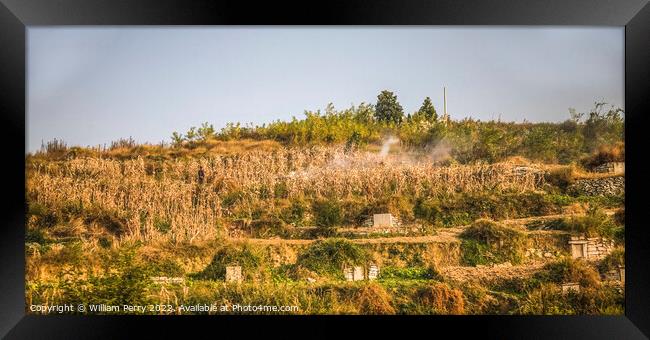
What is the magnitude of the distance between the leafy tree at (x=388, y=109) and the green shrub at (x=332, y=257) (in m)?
1.37

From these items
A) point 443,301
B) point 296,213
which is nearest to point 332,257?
point 296,213

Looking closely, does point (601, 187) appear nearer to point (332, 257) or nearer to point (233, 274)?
point (332, 257)

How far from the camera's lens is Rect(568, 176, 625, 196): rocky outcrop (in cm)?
623

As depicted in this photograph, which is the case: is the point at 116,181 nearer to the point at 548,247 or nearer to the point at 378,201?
the point at 378,201

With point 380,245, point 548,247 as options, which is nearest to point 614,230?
point 548,247

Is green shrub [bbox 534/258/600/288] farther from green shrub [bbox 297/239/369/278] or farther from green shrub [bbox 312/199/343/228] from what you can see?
green shrub [bbox 312/199/343/228]

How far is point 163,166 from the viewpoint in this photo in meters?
6.52

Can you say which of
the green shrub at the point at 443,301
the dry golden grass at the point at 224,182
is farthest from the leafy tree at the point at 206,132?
the green shrub at the point at 443,301

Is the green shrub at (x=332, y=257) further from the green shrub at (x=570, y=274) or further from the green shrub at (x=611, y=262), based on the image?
the green shrub at (x=611, y=262)

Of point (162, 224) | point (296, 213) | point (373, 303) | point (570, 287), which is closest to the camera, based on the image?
point (373, 303)

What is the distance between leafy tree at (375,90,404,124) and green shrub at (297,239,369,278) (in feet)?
4.49

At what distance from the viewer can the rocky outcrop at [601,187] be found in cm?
623

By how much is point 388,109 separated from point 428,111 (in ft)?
1.34

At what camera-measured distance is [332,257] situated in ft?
19.5
